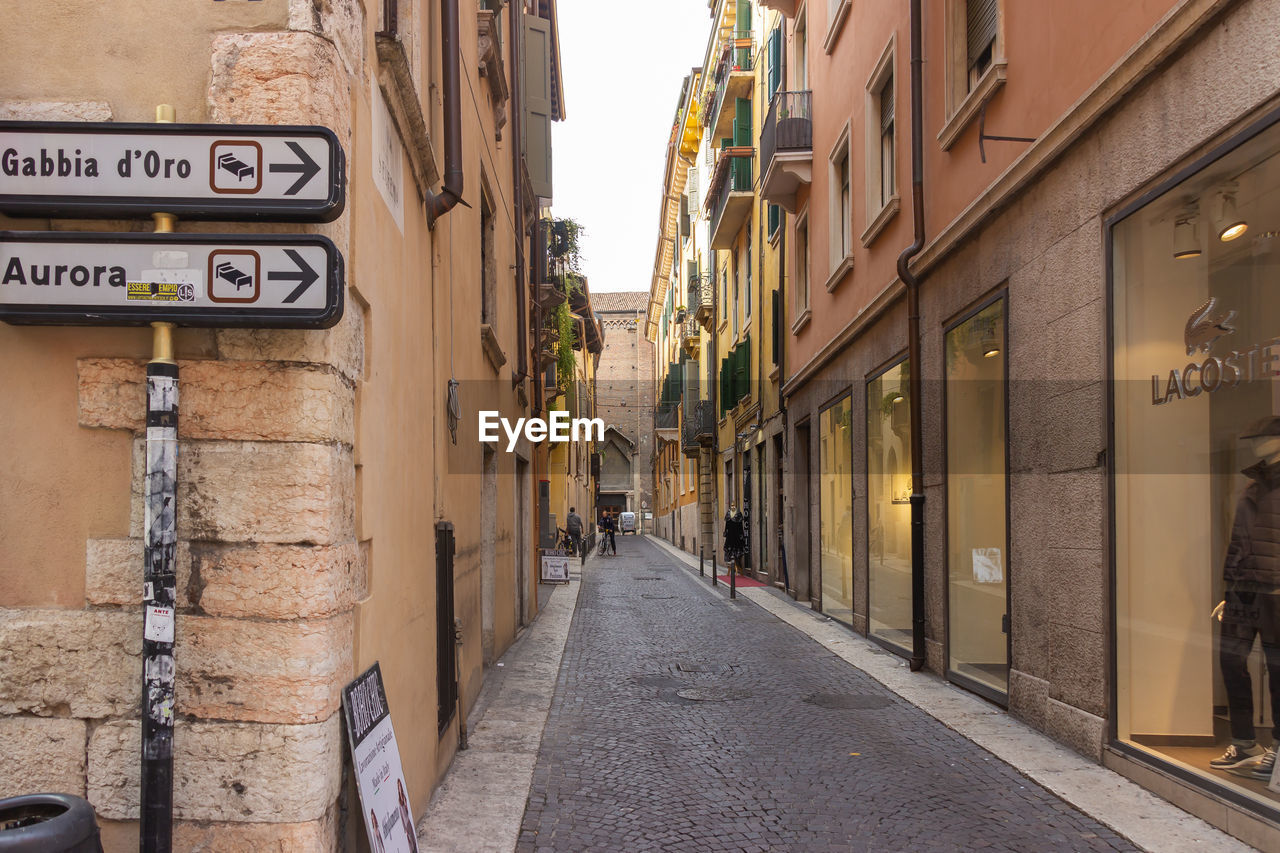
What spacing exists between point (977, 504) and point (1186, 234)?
3.47 meters

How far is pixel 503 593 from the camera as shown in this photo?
11047mm

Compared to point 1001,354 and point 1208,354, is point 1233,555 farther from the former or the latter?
point 1001,354

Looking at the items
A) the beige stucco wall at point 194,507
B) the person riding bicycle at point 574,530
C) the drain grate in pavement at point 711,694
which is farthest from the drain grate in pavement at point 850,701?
the person riding bicycle at point 574,530

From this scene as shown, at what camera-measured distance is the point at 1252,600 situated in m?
5.05

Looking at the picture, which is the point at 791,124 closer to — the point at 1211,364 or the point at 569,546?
the point at 1211,364

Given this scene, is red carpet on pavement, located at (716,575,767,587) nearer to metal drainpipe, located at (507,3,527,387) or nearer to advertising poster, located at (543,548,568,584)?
advertising poster, located at (543,548,568,584)

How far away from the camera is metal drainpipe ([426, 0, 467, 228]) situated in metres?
5.78

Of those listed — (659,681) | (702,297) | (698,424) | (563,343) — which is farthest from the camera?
(702,297)

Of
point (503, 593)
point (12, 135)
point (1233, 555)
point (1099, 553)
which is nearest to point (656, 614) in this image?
point (503, 593)

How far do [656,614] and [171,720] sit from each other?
11.9m

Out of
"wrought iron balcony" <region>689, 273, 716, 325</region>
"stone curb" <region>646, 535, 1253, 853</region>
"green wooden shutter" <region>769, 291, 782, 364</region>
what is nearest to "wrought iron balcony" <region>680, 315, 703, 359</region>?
"wrought iron balcony" <region>689, 273, 716, 325</region>

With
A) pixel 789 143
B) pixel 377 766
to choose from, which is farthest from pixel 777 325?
pixel 377 766

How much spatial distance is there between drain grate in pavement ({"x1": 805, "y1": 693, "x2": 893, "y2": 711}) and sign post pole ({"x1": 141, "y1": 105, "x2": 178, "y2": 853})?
5.68 meters

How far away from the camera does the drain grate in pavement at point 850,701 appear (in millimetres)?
7918
